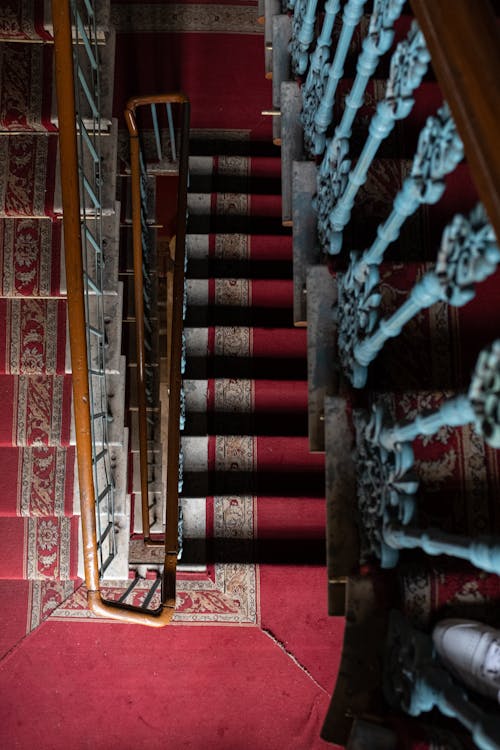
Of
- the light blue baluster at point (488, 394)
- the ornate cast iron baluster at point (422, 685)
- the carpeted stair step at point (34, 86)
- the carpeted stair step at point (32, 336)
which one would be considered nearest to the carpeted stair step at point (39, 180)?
the carpeted stair step at point (34, 86)

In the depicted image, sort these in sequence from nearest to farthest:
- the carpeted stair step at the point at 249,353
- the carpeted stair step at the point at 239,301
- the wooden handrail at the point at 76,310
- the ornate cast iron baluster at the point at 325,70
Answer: the ornate cast iron baluster at the point at 325,70 < the wooden handrail at the point at 76,310 < the carpeted stair step at the point at 249,353 < the carpeted stair step at the point at 239,301

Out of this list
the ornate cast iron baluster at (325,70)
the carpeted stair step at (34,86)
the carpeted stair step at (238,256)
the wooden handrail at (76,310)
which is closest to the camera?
the ornate cast iron baluster at (325,70)

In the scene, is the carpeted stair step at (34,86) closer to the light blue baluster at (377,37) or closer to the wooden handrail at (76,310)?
the wooden handrail at (76,310)

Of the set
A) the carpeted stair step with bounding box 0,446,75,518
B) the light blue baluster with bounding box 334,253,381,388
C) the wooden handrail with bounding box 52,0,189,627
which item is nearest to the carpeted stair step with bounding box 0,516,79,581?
the carpeted stair step with bounding box 0,446,75,518

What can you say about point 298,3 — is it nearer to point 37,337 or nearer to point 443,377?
point 443,377

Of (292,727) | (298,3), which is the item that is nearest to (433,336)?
(298,3)

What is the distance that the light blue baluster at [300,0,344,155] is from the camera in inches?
71.3

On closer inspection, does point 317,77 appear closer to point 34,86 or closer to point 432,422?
point 432,422

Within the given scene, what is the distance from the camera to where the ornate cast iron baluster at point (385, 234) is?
38.4 inches

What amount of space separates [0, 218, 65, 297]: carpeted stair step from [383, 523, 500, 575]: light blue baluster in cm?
224

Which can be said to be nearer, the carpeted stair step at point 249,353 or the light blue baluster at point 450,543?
the light blue baluster at point 450,543

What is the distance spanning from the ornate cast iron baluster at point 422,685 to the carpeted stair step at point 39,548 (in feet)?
8.25

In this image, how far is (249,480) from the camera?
2990mm

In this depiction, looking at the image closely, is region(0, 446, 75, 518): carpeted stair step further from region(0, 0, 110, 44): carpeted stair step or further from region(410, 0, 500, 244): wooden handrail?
region(410, 0, 500, 244): wooden handrail
